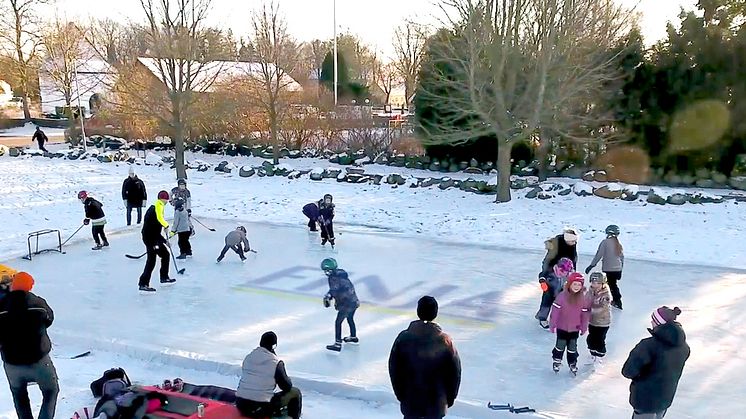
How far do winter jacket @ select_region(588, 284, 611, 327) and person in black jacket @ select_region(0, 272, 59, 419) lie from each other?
522 cm

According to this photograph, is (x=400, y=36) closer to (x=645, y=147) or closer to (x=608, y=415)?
(x=645, y=147)

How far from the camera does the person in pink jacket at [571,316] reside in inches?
270

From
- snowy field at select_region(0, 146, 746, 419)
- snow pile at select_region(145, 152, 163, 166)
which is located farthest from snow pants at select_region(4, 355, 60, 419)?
snow pile at select_region(145, 152, 163, 166)

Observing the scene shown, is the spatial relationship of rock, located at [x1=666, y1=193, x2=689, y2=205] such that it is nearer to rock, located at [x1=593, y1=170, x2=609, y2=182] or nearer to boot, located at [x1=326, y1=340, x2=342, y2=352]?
rock, located at [x1=593, y1=170, x2=609, y2=182]

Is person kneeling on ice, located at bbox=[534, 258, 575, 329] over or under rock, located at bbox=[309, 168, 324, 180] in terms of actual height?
under

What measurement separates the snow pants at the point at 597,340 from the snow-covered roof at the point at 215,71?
18912 millimetres

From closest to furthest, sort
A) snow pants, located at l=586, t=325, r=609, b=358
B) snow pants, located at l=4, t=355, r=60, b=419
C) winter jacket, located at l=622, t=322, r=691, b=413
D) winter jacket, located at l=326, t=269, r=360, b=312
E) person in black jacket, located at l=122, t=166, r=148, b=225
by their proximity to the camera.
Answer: winter jacket, located at l=622, t=322, r=691, b=413 < snow pants, located at l=4, t=355, r=60, b=419 < snow pants, located at l=586, t=325, r=609, b=358 < winter jacket, located at l=326, t=269, r=360, b=312 < person in black jacket, located at l=122, t=166, r=148, b=225

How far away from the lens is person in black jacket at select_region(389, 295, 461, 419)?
454 centimetres

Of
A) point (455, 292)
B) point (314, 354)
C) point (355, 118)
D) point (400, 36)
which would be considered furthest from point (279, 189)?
point (400, 36)

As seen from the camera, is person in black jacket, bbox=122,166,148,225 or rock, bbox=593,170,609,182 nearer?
person in black jacket, bbox=122,166,148,225

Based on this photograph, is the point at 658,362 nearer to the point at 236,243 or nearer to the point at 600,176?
the point at 236,243

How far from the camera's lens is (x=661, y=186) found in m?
19.8

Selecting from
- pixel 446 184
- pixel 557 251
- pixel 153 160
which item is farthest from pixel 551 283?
pixel 153 160

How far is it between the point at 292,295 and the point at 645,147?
1503 centimetres
